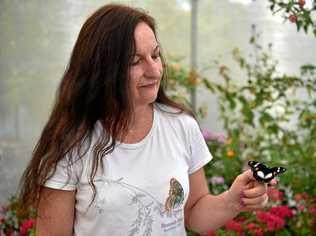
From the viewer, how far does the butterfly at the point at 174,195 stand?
148 cm

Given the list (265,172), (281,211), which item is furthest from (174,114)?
(281,211)

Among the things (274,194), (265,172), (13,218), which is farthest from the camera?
(13,218)

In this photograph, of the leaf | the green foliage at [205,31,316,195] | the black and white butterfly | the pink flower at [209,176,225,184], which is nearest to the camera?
the black and white butterfly

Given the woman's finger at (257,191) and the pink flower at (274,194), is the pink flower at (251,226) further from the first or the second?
the woman's finger at (257,191)

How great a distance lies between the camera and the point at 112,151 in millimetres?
1445

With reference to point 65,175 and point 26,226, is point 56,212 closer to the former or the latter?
point 65,175

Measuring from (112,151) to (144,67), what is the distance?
22cm

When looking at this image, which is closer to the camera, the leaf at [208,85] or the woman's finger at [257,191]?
the woman's finger at [257,191]

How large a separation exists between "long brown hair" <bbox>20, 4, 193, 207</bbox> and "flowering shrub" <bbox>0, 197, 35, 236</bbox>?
0.80 metres

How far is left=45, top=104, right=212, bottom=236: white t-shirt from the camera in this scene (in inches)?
55.9

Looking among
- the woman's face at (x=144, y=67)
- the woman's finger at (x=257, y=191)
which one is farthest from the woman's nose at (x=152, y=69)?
the woman's finger at (x=257, y=191)

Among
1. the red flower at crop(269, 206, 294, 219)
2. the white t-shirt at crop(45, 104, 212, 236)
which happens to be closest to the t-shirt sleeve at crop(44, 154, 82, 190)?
the white t-shirt at crop(45, 104, 212, 236)

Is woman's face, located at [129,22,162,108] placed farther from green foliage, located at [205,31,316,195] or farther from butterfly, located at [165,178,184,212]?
green foliage, located at [205,31,316,195]

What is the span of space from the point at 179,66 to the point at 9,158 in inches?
40.9
